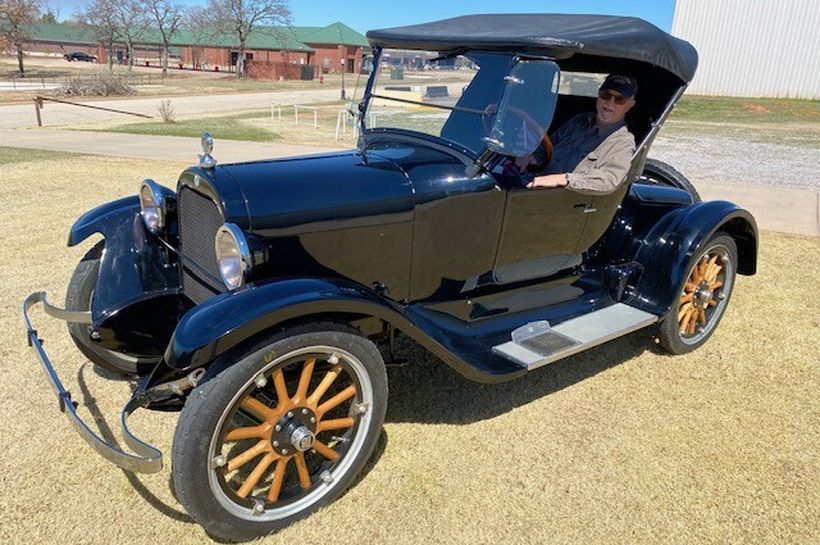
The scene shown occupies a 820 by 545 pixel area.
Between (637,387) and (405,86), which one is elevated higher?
(405,86)

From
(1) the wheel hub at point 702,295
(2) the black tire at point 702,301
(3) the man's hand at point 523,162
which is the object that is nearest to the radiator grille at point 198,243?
Answer: (3) the man's hand at point 523,162

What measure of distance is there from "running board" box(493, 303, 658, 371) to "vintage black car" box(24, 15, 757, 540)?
13mm

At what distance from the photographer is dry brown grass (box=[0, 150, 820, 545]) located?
2.63 meters

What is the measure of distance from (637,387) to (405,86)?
2333 millimetres

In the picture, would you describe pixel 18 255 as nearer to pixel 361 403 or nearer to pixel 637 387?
pixel 361 403

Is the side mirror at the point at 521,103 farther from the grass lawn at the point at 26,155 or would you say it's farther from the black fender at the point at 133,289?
the grass lawn at the point at 26,155

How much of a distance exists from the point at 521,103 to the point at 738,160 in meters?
11.4

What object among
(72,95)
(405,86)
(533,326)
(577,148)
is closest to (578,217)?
(577,148)

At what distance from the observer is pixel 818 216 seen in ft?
26.2

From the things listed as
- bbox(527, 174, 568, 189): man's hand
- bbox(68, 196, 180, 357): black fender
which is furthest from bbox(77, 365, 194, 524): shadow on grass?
bbox(527, 174, 568, 189): man's hand

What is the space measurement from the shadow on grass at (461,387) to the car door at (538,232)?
66 centimetres

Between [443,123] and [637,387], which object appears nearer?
[443,123]

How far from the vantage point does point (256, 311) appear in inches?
92.0

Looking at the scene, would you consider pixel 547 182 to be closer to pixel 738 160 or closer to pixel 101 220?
pixel 101 220
